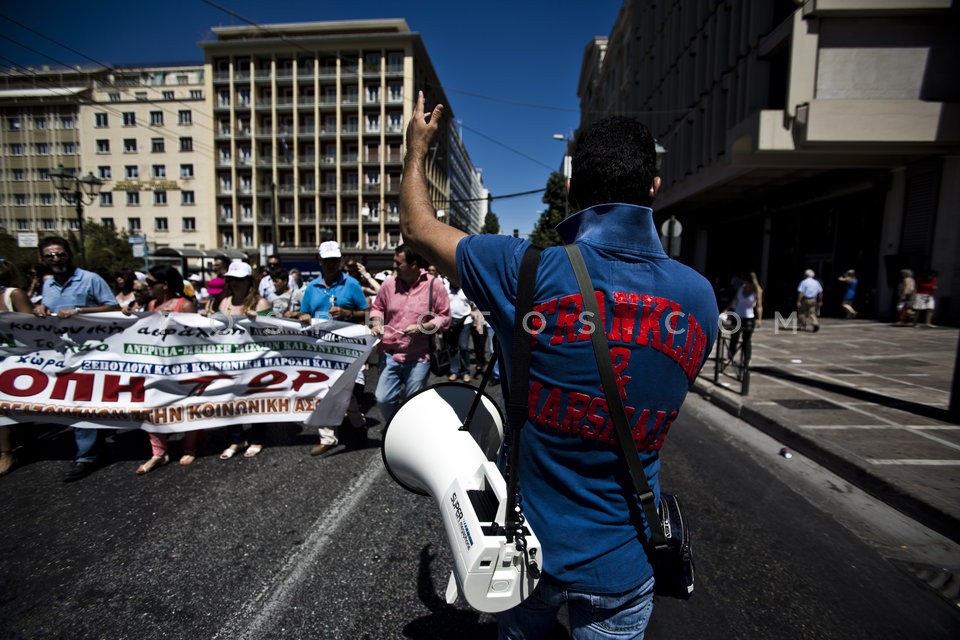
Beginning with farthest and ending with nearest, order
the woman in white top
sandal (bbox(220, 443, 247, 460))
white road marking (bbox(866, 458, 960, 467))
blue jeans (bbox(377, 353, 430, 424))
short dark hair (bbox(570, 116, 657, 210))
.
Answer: the woman in white top → sandal (bbox(220, 443, 247, 460)) → blue jeans (bbox(377, 353, 430, 424)) → white road marking (bbox(866, 458, 960, 467)) → short dark hair (bbox(570, 116, 657, 210))

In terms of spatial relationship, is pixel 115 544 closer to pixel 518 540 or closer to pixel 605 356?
pixel 518 540

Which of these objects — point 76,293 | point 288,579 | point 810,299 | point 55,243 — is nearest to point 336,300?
point 76,293

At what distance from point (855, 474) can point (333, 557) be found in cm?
453

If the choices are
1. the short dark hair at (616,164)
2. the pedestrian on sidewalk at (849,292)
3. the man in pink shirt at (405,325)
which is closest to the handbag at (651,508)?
the short dark hair at (616,164)

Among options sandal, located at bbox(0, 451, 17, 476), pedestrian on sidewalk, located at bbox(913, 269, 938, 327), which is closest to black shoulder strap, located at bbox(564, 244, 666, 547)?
sandal, located at bbox(0, 451, 17, 476)

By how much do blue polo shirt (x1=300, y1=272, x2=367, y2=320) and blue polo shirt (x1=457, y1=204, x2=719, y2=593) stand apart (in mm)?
4442

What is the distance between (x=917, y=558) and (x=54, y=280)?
24.8 ft

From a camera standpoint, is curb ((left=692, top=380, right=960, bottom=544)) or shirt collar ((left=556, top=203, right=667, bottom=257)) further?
curb ((left=692, top=380, right=960, bottom=544))

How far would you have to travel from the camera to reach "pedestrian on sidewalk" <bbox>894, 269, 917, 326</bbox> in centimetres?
1367

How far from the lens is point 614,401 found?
1015 mm

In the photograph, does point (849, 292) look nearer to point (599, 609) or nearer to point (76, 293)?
point (599, 609)

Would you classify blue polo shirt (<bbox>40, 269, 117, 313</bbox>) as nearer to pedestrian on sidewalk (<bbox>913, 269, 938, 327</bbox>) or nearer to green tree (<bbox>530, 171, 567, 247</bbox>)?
pedestrian on sidewalk (<bbox>913, 269, 938, 327</bbox>)

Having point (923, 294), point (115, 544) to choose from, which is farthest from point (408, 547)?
point (923, 294)

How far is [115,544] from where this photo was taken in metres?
2.99
